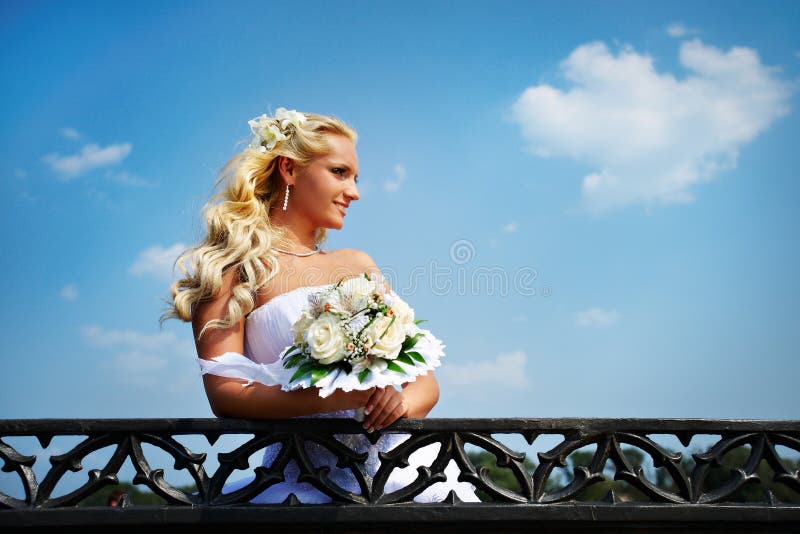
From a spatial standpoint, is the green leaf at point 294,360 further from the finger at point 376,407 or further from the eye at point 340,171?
the eye at point 340,171

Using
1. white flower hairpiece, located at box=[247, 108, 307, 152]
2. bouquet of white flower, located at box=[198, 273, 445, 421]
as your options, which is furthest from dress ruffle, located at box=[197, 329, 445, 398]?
white flower hairpiece, located at box=[247, 108, 307, 152]

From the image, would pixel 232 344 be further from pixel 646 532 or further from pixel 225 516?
pixel 646 532

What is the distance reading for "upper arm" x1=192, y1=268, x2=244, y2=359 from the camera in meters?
3.98

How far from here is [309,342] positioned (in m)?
3.43

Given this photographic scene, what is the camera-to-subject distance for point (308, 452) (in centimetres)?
390

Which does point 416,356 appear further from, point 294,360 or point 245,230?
point 245,230

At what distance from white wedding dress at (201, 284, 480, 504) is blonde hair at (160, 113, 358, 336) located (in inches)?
6.2

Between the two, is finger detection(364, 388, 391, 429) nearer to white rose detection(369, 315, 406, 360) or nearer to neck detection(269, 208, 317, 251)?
white rose detection(369, 315, 406, 360)

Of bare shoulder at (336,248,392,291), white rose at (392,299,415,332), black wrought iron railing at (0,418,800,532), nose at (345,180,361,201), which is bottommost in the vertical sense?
black wrought iron railing at (0,418,800,532)

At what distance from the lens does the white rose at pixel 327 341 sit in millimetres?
3383

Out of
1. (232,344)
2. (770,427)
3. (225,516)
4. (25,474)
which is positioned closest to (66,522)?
(25,474)

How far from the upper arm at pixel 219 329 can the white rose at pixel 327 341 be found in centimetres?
74

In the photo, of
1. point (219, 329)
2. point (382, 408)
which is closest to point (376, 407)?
point (382, 408)

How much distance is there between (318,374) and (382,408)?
1.12 feet
